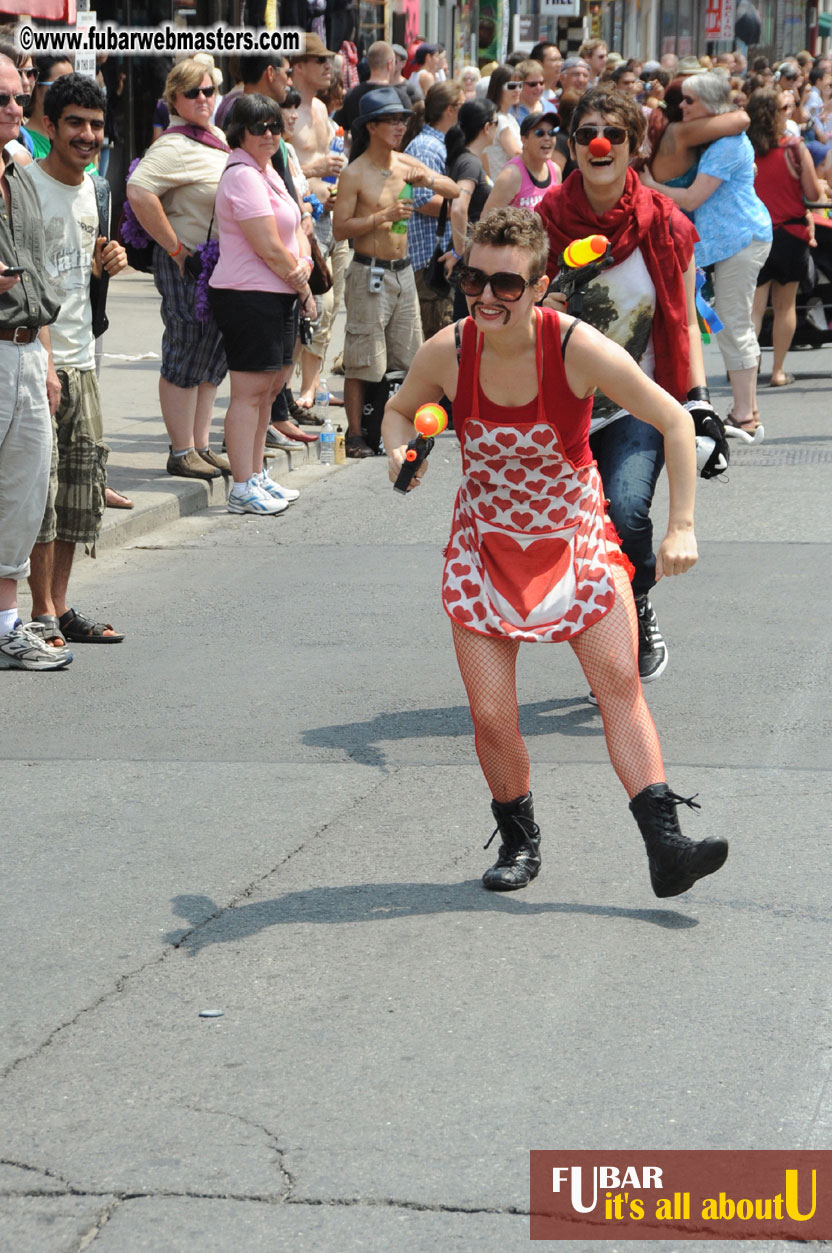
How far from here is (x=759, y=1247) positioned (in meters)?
3.06

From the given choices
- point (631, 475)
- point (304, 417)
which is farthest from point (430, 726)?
point (304, 417)

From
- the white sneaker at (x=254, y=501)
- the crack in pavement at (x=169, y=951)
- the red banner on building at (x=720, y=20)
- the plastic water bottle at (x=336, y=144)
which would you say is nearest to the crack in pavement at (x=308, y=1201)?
the crack in pavement at (x=169, y=951)

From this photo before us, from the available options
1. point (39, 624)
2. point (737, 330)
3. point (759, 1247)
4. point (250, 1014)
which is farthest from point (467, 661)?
point (737, 330)

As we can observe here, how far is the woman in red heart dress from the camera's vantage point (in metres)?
4.38

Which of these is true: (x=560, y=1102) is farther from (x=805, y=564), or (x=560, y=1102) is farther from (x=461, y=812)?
(x=805, y=564)

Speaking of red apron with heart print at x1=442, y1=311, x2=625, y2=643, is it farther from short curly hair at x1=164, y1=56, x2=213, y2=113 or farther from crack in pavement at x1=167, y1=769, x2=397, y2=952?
short curly hair at x1=164, y1=56, x2=213, y2=113

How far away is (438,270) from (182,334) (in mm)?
3263

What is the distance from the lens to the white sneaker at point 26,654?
705 centimetres

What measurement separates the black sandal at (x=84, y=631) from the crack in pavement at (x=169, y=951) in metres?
2.21

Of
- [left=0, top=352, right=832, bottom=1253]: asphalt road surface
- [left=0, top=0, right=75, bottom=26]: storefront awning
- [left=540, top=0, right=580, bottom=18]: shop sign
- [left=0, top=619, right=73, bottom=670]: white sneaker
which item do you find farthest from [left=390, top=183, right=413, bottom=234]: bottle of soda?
[left=540, top=0, right=580, bottom=18]: shop sign

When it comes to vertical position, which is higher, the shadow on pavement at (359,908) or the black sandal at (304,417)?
the shadow on pavement at (359,908)

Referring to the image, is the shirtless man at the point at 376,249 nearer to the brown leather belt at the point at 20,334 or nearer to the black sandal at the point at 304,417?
the black sandal at the point at 304,417

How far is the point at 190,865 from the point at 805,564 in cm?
446

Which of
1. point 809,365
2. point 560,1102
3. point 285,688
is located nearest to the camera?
point 560,1102
